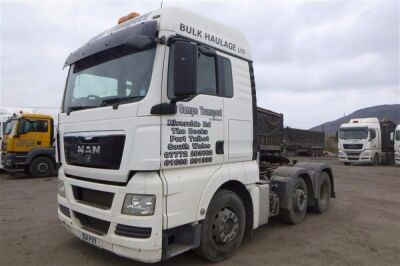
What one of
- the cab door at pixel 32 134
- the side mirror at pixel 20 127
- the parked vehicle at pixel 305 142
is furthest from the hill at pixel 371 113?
the side mirror at pixel 20 127

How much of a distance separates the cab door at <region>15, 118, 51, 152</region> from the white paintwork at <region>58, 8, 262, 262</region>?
10056mm

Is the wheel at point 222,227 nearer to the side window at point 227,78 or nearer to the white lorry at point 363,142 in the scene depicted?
the side window at point 227,78

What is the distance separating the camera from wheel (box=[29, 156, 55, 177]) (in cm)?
1405

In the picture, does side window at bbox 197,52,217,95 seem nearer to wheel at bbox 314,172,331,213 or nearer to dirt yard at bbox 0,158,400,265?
dirt yard at bbox 0,158,400,265

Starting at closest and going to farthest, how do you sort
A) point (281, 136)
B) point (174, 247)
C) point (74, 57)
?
1. point (174, 247)
2. point (74, 57)
3. point (281, 136)

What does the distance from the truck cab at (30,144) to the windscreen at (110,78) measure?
397 inches

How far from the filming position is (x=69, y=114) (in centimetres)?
458

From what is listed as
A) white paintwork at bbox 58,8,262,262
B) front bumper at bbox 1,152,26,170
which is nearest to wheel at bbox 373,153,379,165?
front bumper at bbox 1,152,26,170

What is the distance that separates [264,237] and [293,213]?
36.2 inches

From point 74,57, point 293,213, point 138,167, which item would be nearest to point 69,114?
point 74,57

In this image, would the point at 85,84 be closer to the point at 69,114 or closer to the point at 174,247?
the point at 69,114

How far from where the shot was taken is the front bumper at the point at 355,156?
21422mm

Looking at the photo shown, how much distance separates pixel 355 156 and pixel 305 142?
773 centimetres

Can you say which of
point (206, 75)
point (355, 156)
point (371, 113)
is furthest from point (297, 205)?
point (371, 113)
